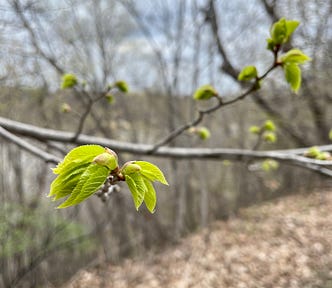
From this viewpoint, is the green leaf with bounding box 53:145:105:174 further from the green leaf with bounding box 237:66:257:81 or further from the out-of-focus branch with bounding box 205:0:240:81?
the out-of-focus branch with bounding box 205:0:240:81

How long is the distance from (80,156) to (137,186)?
143mm

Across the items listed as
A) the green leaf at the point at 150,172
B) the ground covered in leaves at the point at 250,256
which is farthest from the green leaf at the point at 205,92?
the ground covered in leaves at the point at 250,256

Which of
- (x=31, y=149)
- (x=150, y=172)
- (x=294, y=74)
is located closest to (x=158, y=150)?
(x=31, y=149)

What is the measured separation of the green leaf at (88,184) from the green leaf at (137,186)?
0.07 metres

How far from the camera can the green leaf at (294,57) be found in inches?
45.8

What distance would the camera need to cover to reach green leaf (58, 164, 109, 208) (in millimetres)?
558

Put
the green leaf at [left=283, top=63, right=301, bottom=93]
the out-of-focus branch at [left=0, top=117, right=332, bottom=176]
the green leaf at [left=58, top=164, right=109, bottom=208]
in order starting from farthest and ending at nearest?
the out-of-focus branch at [left=0, top=117, right=332, bottom=176] < the green leaf at [left=283, top=63, right=301, bottom=93] < the green leaf at [left=58, top=164, right=109, bottom=208]

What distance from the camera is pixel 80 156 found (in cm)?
60

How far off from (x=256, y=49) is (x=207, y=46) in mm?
969

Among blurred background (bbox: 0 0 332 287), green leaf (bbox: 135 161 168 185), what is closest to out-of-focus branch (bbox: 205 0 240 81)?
blurred background (bbox: 0 0 332 287)

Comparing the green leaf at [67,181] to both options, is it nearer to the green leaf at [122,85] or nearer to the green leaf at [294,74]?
the green leaf at [294,74]

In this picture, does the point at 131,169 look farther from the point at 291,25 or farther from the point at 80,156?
the point at 291,25

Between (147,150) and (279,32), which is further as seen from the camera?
(147,150)

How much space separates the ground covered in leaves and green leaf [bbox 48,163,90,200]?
191 centimetres
